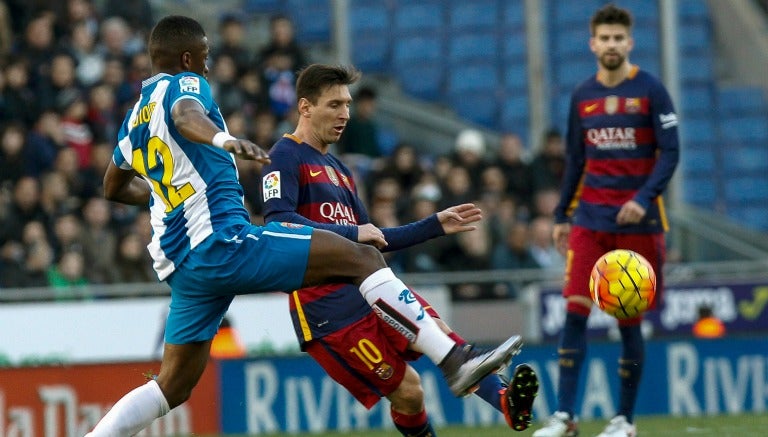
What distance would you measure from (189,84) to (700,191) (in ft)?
41.6

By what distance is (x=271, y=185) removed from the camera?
7.15 m

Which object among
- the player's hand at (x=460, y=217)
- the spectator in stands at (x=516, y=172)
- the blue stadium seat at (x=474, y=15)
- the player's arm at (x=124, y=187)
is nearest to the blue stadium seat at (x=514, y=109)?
the blue stadium seat at (x=474, y=15)

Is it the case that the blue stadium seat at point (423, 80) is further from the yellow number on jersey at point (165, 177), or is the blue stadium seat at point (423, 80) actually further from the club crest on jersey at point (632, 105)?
the yellow number on jersey at point (165, 177)

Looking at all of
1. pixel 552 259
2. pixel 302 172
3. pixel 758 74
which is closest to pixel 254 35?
pixel 552 259

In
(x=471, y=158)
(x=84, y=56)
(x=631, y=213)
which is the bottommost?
(x=631, y=213)

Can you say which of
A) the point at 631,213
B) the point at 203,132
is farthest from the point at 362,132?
the point at 203,132

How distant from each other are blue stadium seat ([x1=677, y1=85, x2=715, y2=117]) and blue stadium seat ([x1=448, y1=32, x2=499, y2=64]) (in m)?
2.45

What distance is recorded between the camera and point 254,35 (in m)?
18.5

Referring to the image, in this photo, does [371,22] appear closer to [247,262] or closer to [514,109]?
[514,109]

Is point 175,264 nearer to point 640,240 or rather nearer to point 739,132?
point 640,240

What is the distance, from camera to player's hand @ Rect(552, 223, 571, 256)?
9.43 metres

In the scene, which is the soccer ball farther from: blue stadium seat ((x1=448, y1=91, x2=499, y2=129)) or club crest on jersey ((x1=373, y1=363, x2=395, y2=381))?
blue stadium seat ((x1=448, y1=91, x2=499, y2=129))

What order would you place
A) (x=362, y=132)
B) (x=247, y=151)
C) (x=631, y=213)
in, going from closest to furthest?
(x=247, y=151)
(x=631, y=213)
(x=362, y=132)

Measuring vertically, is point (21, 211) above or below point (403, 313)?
above
